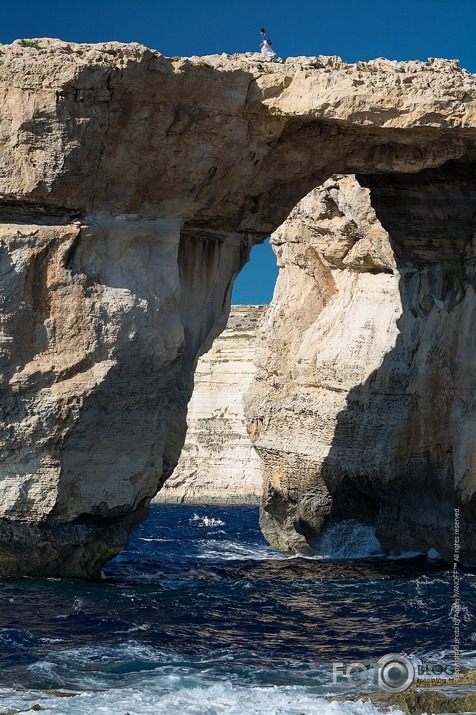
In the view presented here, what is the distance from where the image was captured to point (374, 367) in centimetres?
2709

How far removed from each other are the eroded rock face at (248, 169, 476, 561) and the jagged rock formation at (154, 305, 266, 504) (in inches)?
1044

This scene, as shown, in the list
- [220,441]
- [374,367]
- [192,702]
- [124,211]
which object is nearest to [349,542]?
[374,367]

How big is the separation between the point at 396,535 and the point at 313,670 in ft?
40.6

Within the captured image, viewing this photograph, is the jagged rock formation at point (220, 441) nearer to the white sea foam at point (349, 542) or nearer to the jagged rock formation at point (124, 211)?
the white sea foam at point (349, 542)

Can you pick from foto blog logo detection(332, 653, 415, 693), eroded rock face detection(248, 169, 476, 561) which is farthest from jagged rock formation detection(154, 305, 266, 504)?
foto blog logo detection(332, 653, 415, 693)

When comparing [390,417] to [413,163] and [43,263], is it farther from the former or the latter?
[43,263]

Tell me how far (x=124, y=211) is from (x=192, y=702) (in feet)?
29.6

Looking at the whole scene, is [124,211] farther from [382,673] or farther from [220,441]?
[220,441]

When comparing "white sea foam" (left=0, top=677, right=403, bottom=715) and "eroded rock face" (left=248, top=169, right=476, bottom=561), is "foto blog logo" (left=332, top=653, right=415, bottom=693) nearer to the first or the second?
"white sea foam" (left=0, top=677, right=403, bottom=715)

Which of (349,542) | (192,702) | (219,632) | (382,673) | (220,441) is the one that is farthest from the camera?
(220,441)

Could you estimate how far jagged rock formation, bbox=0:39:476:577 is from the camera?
59.4 ft

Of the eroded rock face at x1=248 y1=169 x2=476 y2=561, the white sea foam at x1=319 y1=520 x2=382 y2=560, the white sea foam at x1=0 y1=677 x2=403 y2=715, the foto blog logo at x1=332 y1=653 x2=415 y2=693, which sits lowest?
the white sea foam at x1=0 y1=677 x2=403 y2=715

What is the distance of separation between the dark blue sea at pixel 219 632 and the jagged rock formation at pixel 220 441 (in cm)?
3003

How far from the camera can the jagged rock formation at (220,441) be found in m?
56.1
